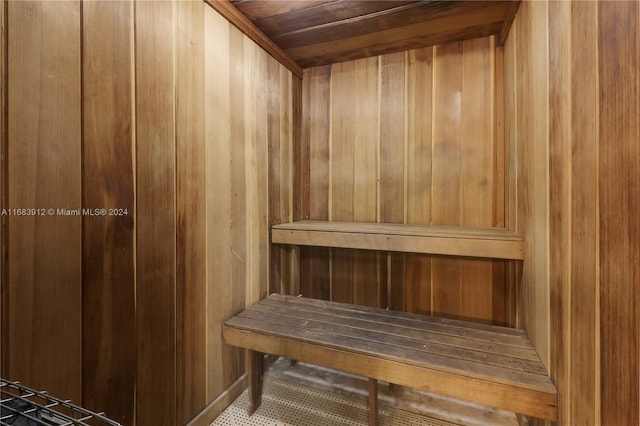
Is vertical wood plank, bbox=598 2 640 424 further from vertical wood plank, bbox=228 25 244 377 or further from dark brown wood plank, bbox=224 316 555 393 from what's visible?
vertical wood plank, bbox=228 25 244 377

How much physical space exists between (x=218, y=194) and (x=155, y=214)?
34 cm

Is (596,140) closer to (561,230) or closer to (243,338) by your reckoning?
A: (561,230)

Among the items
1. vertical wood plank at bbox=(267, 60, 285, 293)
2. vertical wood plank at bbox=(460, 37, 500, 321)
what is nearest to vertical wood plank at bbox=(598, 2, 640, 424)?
vertical wood plank at bbox=(460, 37, 500, 321)

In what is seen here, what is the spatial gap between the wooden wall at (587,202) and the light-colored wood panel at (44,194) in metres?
1.38

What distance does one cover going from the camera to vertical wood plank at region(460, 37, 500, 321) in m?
1.71

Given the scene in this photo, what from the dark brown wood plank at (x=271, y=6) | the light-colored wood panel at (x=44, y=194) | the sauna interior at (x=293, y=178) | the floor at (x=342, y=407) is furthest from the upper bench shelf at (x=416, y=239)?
the dark brown wood plank at (x=271, y=6)

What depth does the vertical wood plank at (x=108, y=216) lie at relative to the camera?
907mm

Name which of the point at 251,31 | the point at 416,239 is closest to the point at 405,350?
the point at 416,239

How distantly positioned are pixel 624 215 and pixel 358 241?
1.09 meters

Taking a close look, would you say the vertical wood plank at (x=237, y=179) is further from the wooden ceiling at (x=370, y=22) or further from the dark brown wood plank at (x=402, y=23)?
the dark brown wood plank at (x=402, y=23)

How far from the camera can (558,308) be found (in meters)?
0.89

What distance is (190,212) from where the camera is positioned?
49.7 inches

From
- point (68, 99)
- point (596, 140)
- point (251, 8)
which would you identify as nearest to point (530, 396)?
point (596, 140)

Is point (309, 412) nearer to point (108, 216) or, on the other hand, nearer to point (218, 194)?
point (218, 194)
